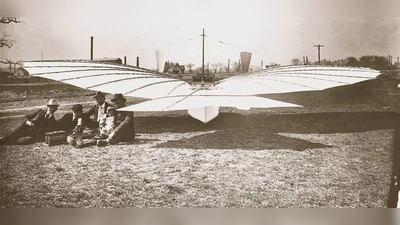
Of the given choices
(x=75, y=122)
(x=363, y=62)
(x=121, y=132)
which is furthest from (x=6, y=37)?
(x=363, y=62)

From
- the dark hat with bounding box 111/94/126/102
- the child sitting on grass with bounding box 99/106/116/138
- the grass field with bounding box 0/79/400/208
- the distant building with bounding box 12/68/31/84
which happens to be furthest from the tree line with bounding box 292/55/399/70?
the distant building with bounding box 12/68/31/84

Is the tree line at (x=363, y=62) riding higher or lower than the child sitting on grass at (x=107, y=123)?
higher

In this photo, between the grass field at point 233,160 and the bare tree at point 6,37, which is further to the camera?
the bare tree at point 6,37

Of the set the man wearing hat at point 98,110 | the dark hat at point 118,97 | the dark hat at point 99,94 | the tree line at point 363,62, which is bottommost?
the man wearing hat at point 98,110

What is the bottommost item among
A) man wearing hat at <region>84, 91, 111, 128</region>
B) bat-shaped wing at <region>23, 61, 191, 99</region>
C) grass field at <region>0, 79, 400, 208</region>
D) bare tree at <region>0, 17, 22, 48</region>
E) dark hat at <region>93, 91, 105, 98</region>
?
grass field at <region>0, 79, 400, 208</region>

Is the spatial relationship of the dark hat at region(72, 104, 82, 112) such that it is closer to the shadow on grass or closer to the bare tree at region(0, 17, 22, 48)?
the shadow on grass

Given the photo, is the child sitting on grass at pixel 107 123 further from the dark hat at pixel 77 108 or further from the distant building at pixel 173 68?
the distant building at pixel 173 68

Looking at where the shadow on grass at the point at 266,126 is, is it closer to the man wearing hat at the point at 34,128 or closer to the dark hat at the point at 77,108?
the dark hat at the point at 77,108

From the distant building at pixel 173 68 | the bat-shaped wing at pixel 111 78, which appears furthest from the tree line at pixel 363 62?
the bat-shaped wing at pixel 111 78
